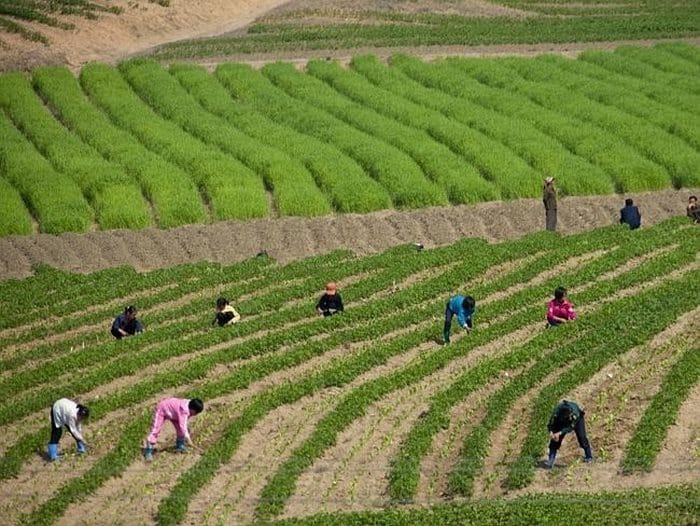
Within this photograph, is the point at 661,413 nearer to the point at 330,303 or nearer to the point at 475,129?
the point at 330,303

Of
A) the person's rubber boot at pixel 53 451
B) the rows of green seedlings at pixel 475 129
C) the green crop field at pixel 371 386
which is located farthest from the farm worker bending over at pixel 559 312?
the rows of green seedlings at pixel 475 129

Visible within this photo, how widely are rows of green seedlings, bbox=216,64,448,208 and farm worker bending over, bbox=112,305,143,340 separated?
14102 mm

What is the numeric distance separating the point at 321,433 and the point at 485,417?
115 inches

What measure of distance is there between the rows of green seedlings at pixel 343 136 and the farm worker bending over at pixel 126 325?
14102 mm

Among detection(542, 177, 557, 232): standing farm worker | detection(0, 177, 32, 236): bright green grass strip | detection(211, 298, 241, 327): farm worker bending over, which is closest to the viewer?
detection(211, 298, 241, 327): farm worker bending over

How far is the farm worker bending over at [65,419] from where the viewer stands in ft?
87.2

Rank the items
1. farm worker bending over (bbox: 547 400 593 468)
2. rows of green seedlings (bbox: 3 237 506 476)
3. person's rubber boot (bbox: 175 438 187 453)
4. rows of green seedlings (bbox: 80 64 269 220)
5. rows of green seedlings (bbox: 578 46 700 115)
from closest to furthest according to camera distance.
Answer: farm worker bending over (bbox: 547 400 593 468) < person's rubber boot (bbox: 175 438 187 453) < rows of green seedlings (bbox: 3 237 506 476) < rows of green seedlings (bbox: 80 64 269 220) < rows of green seedlings (bbox: 578 46 700 115)

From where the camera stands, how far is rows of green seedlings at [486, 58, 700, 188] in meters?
48.2

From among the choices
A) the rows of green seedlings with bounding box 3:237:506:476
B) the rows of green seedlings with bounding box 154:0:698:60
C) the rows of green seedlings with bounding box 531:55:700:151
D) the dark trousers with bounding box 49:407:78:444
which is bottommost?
the dark trousers with bounding box 49:407:78:444

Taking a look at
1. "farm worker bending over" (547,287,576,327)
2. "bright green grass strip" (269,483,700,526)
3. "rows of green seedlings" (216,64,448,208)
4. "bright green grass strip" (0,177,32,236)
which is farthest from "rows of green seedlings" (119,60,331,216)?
"bright green grass strip" (269,483,700,526)

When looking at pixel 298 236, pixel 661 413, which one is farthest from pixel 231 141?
pixel 661 413

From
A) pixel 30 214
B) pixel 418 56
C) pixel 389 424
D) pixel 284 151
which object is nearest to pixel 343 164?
pixel 284 151

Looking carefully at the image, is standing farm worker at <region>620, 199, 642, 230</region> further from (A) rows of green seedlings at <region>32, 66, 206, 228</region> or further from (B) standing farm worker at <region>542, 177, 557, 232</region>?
(A) rows of green seedlings at <region>32, 66, 206, 228</region>

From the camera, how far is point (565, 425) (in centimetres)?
2530
